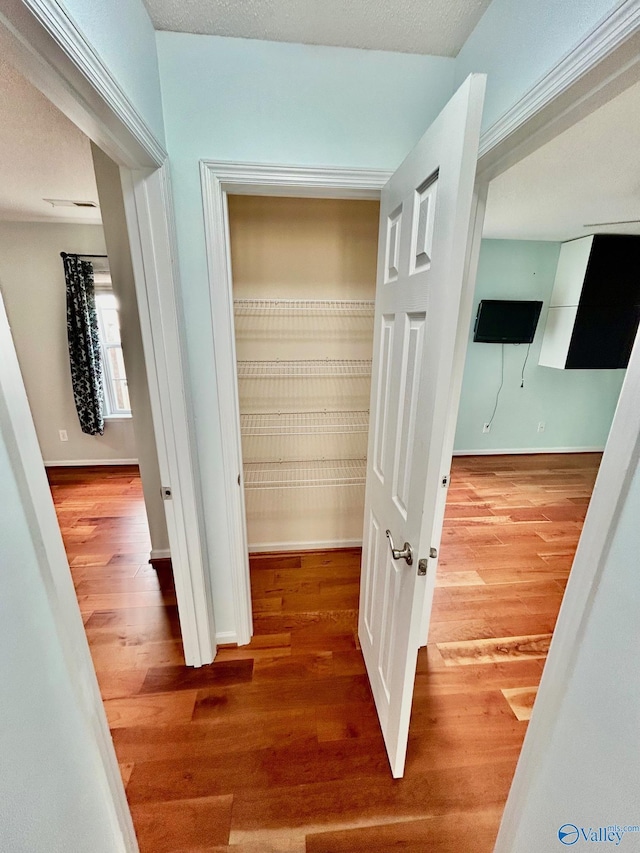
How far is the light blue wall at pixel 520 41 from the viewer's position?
676 mm

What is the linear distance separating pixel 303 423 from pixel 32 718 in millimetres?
1687

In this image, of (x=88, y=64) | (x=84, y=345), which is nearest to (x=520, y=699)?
(x=88, y=64)

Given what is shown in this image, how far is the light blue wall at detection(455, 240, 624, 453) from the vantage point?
3.41m

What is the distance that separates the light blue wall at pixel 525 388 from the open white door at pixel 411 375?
2.76 metres

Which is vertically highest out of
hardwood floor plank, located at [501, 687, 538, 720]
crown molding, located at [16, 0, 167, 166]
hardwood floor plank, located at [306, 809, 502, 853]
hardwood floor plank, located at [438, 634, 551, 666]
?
crown molding, located at [16, 0, 167, 166]

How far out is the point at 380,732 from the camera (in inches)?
52.5

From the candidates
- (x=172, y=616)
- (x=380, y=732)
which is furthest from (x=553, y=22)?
(x=172, y=616)

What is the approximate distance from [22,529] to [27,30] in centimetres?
76

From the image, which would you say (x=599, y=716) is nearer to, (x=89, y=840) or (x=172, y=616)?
(x=89, y=840)

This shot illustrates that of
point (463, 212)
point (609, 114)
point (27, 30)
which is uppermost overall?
point (609, 114)

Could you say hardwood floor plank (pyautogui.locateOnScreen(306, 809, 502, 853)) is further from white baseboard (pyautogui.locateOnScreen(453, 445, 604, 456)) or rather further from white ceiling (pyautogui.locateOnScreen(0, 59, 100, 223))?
white baseboard (pyautogui.locateOnScreen(453, 445, 604, 456))

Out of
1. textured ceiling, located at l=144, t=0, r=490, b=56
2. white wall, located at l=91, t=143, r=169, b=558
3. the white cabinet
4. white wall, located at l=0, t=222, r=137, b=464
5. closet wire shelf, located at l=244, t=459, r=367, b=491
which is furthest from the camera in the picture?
the white cabinet

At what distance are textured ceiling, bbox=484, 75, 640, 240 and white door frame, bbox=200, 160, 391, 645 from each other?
858 mm

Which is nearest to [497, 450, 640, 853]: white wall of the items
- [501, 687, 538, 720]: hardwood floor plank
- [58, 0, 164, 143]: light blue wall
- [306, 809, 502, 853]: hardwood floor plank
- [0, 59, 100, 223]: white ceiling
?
[306, 809, 502, 853]: hardwood floor plank
